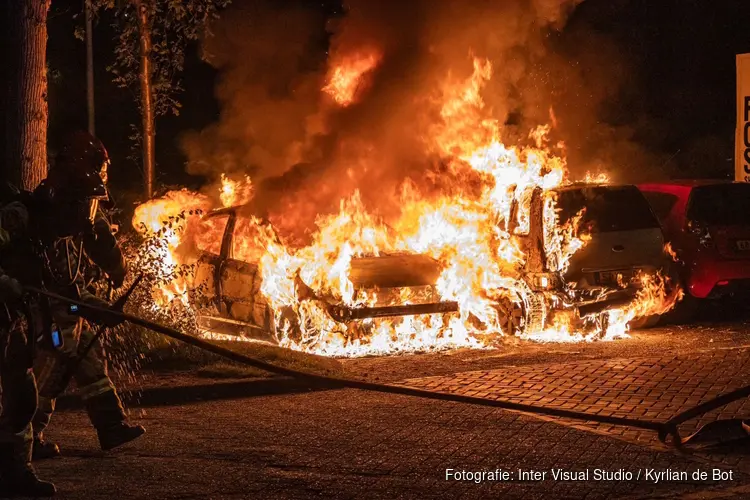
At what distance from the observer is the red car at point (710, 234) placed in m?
11.6

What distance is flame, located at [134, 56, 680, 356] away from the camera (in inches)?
404

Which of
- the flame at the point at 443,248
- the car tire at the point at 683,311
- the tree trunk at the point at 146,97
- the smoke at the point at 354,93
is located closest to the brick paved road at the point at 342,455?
the flame at the point at 443,248

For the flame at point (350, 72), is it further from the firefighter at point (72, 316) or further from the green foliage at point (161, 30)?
the firefighter at point (72, 316)

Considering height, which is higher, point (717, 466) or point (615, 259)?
point (615, 259)

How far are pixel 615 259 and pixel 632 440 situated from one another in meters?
4.66

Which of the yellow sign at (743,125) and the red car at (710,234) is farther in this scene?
the yellow sign at (743,125)

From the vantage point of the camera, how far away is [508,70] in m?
12.2

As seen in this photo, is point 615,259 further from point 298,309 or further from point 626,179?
point 626,179

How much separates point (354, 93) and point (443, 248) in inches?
87.6

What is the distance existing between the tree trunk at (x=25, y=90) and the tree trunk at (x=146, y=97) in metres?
3.01

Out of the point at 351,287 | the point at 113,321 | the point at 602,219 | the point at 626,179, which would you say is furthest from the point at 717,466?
the point at 626,179

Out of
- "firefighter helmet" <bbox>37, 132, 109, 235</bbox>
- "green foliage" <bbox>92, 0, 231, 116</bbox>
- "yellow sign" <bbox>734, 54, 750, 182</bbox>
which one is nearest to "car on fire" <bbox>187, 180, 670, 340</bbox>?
"yellow sign" <bbox>734, 54, 750, 182</bbox>

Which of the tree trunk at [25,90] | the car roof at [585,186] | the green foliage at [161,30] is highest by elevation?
the green foliage at [161,30]

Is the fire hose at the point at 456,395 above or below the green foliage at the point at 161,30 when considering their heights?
below
